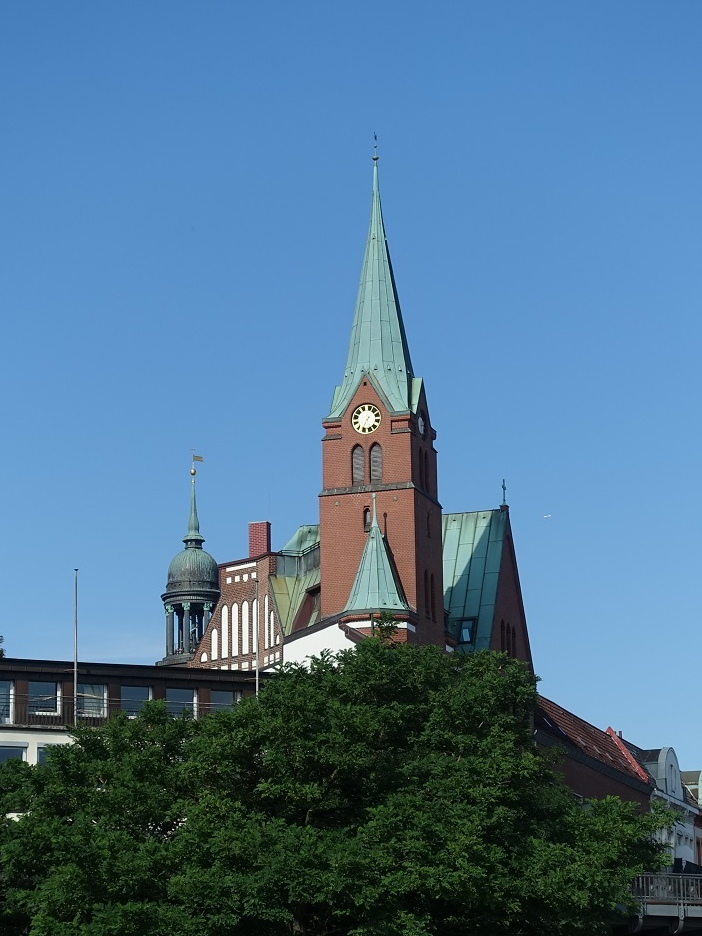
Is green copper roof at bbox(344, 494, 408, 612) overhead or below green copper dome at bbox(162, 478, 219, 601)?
below

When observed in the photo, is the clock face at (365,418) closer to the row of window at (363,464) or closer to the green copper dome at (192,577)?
the row of window at (363,464)

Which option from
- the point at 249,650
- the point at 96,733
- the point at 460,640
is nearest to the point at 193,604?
the point at 249,650

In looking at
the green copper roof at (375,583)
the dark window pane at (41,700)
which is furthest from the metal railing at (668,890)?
the dark window pane at (41,700)

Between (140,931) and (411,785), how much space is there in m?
9.65

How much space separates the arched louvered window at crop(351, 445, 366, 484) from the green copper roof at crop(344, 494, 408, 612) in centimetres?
367

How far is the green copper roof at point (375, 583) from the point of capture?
9250 centimetres

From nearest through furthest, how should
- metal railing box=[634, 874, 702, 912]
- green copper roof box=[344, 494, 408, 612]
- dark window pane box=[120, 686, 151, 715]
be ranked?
metal railing box=[634, 874, 702, 912], dark window pane box=[120, 686, 151, 715], green copper roof box=[344, 494, 408, 612]

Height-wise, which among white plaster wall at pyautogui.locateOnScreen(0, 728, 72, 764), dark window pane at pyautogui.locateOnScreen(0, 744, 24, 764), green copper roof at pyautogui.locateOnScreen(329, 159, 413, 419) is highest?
green copper roof at pyautogui.locateOnScreen(329, 159, 413, 419)

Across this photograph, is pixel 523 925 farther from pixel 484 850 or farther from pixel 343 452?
pixel 343 452

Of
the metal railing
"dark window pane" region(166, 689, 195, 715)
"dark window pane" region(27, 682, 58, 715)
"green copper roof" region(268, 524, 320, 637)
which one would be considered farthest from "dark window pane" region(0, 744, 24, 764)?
"green copper roof" region(268, 524, 320, 637)

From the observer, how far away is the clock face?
97375mm

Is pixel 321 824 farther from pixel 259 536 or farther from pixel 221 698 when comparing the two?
pixel 259 536

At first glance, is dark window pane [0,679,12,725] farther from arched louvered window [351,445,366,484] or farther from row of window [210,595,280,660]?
row of window [210,595,280,660]

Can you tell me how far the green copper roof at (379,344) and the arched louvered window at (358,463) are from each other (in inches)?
76.2
